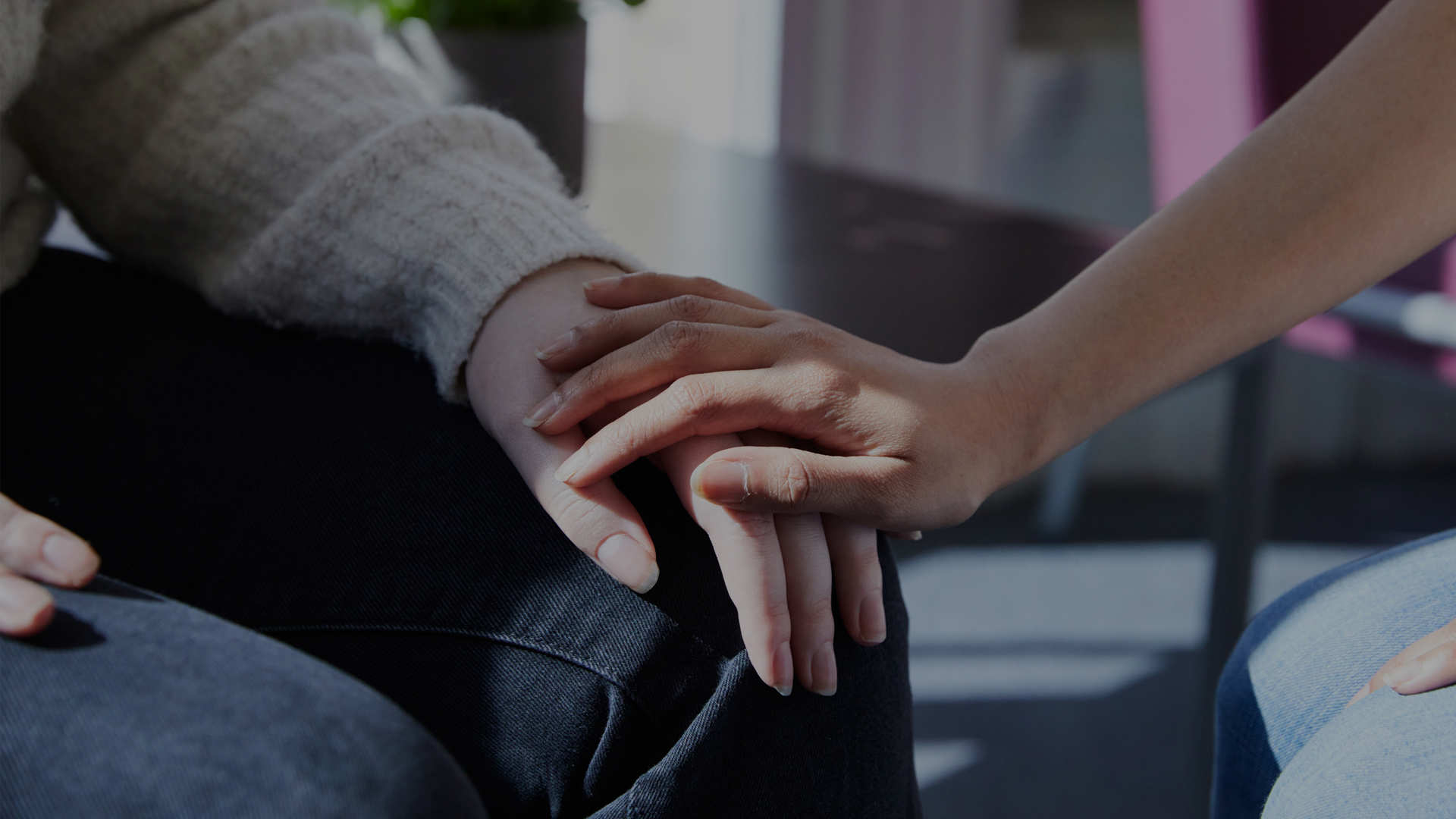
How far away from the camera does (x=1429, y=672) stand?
1.40ft

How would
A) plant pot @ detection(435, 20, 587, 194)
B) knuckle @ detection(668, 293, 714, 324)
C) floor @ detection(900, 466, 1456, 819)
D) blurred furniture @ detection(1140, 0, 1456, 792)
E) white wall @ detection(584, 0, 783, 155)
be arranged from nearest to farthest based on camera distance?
knuckle @ detection(668, 293, 714, 324) → plant pot @ detection(435, 20, 587, 194) → blurred furniture @ detection(1140, 0, 1456, 792) → floor @ detection(900, 466, 1456, 819) → white wall @ detection(584, 0, 783, 155)

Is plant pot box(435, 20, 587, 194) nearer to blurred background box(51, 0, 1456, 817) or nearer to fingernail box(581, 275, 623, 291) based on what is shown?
blurred background box(51, 0, 1456, 817)

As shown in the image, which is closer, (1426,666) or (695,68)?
(1426,666)

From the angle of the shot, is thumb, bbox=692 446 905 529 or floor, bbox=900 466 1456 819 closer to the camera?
thumb, bbox=692 446 905 529

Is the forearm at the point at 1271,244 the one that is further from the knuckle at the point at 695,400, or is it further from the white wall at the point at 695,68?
the white wall at the point at 695,68

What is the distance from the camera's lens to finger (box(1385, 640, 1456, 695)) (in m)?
0.42

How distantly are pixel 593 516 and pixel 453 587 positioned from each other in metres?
0.06

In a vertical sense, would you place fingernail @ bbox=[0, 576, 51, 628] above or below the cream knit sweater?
below

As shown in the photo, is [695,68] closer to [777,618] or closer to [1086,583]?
[1086,583]

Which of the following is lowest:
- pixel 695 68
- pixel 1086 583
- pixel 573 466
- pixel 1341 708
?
pixel 1086 583

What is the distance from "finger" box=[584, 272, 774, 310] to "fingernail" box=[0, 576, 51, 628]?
250 mm

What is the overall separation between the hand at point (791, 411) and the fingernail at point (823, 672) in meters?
0.06

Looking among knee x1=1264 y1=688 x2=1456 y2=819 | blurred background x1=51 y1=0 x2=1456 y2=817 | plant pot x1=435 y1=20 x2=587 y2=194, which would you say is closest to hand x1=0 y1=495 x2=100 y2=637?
knee x1=1264 y1=688 x2=1456 y2=819

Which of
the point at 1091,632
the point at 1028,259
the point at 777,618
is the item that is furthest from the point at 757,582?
the point at 1091,632
